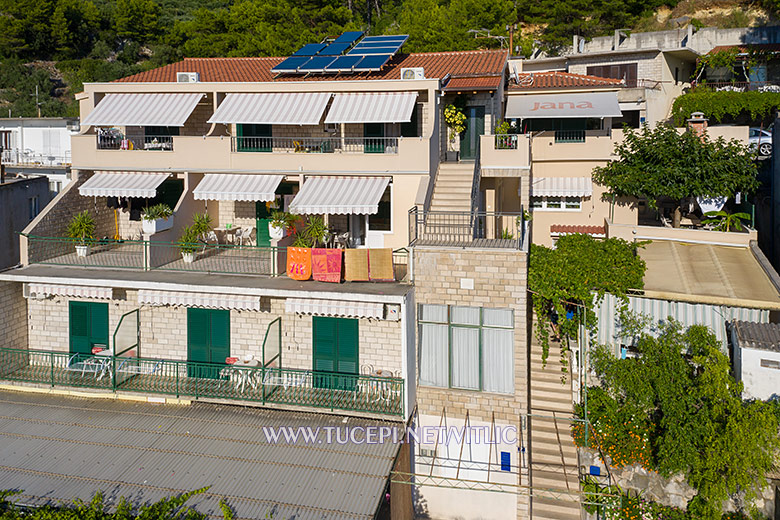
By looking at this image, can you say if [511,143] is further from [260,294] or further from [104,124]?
[104,124]

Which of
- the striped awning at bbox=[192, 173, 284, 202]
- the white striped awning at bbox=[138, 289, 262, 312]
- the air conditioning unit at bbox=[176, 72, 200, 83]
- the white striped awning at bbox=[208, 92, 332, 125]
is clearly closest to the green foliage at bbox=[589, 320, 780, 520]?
the white striped awning at bbox=[138, 289, 262, 312]

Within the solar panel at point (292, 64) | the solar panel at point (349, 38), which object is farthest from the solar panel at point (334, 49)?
the solar panel at point (292, 64)

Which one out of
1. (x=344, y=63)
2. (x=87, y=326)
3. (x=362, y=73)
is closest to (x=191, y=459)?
(x=87, y=326)

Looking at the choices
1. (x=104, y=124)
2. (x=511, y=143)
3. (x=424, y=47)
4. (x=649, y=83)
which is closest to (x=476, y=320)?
(x=511, y=143)

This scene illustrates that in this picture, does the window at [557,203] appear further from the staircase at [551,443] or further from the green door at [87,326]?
the green door at [87,326]

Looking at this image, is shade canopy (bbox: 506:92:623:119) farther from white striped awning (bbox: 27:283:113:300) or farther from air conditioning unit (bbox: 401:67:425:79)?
white striped awning (bbox: 27:283:113:300)
